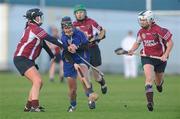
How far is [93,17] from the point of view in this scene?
41.0 meters

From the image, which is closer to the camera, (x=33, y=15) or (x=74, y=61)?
(x=33, y=15)

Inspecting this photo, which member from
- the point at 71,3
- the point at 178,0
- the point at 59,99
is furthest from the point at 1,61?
the point at 59,99

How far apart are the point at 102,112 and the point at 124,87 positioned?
440 inches

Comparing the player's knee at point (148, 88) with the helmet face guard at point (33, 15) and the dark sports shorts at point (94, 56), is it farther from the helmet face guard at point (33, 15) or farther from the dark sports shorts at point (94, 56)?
the dark sports shorts at point (94, 56)

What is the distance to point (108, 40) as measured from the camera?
42.7 metres

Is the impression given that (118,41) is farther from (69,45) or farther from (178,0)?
(69,45)

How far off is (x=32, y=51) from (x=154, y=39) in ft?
9.54

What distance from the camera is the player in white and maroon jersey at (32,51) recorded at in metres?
18.1

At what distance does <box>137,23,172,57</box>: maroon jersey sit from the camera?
19.0m

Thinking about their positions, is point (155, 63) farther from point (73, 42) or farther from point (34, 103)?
point (34, 103)

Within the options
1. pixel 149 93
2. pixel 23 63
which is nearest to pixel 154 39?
pixel 149 93

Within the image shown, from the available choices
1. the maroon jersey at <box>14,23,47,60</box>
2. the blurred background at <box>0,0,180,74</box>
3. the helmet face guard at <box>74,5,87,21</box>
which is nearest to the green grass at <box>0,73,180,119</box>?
the maroon jersey at <box>14,23,47,60</box>

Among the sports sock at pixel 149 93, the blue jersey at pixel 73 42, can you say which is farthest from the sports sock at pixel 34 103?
the sports sock at pixel 149 93

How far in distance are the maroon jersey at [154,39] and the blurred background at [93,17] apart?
64.6ft
